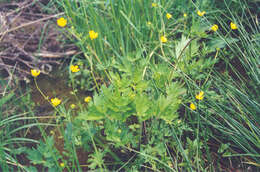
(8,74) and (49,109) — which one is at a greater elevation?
(8,74)

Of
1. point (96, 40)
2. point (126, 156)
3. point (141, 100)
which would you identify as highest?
point (96, 40)

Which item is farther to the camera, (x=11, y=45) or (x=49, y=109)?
(x=11, y=45)

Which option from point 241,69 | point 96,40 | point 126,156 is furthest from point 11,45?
point 241,69

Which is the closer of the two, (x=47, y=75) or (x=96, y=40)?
(x=96, y=40)

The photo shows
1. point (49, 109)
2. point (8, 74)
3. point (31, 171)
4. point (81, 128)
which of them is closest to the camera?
point (31, 171)

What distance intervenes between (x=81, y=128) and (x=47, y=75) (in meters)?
0.83

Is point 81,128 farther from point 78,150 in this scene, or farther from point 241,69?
point 241,69

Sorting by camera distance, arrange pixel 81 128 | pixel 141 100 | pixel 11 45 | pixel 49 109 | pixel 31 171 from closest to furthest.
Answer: pixel 141 100
pixel 31 171
pixel 81 128
pixel 49 109
pixel 11 45

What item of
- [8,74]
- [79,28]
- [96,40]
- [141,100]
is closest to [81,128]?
[141,100]

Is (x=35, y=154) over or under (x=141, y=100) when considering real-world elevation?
under

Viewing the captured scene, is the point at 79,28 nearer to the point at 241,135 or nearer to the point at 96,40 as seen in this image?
the point at 96,40

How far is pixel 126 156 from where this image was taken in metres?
1.29

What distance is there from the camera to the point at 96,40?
5.40ft

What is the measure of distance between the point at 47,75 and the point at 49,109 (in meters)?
0.37
